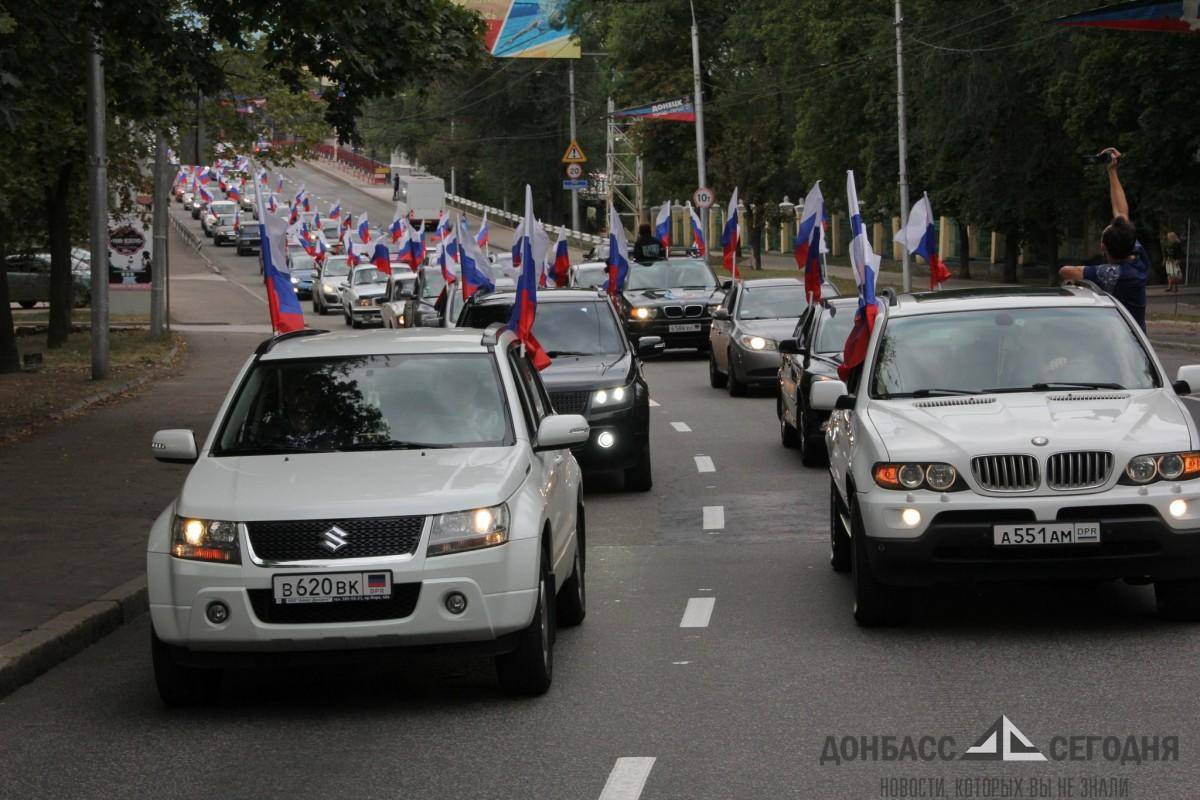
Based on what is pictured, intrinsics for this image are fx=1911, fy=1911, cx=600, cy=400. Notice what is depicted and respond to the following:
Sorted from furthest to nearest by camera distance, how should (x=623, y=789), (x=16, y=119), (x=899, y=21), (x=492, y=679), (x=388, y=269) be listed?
(x=899, y=21) < (x=388, y=269) < (x=16, y=119) < (x=492, y=679) < (x=623, y=789)

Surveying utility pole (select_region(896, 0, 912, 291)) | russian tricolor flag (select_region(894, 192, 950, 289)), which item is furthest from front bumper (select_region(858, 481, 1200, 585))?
utility pole (select_region(896, 0, 912, 291))

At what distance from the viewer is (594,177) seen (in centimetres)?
10744

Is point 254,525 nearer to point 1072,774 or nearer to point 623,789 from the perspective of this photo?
point 623,789

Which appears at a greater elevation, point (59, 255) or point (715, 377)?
point (59, 255)

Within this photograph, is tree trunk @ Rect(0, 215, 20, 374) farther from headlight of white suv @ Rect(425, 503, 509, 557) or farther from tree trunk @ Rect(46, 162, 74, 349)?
headlight of white suv @ Rect(425, 503, 509, 557)

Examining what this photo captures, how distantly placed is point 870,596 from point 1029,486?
972 millimetres

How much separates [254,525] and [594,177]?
100 meters

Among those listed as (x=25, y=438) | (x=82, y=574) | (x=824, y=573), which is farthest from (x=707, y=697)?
(x=25, y=438)

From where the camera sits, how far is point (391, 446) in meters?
8.70

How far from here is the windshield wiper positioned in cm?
869

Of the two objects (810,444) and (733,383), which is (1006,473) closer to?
(810,444)

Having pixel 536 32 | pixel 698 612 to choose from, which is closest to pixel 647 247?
pixel 698 612

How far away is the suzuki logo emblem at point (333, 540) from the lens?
7727 millimetres

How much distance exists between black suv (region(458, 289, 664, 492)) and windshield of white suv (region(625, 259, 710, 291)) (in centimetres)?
1622
